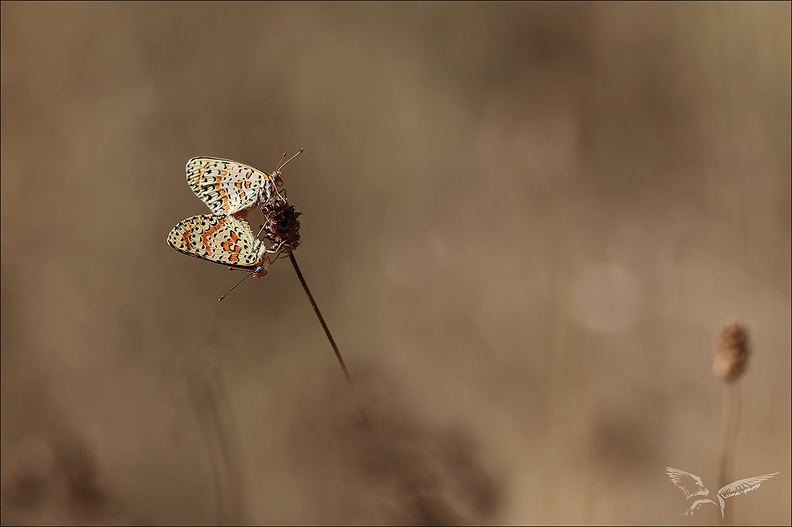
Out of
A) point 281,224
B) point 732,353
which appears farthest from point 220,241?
point 732,353

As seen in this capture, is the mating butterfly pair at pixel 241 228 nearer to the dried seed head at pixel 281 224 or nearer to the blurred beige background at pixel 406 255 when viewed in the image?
the dried seed head at pixel 281 224

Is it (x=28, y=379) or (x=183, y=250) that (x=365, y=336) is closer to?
(x=28, y=379)

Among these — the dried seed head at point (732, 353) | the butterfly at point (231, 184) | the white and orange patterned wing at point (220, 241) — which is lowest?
the dried seed head at point (732, 353)

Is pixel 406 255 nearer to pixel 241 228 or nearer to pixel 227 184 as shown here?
pixel 227 184

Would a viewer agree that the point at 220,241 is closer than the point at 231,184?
Yes

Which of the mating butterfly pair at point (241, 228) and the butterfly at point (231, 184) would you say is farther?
the butterfly at point (231, 184)

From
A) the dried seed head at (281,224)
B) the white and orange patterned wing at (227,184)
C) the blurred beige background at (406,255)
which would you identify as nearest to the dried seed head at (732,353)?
the blurred beige background at (406,255)
